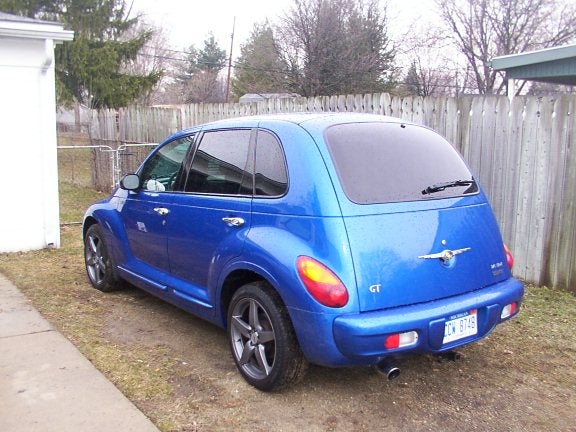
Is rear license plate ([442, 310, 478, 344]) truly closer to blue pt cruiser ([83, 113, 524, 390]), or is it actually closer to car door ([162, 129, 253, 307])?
blue pt cruiser ([83, 113, 524, 390])

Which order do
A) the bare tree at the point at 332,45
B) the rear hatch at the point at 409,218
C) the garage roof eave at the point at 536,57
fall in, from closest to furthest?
the rear hatch at the point at 409,218
the garage roof eave at the point at 536,57
the bare tree at the point at 332,45

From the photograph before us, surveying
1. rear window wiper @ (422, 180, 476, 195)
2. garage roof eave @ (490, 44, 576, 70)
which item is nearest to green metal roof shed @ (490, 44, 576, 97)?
garage roof eave @ (490, 44, 576, 70)

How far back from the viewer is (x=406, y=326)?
3125 millimetres

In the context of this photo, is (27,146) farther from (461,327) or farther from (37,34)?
(461,327)

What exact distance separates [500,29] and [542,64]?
20507 millimetres

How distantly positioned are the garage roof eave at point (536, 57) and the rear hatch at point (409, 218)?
7713 mm

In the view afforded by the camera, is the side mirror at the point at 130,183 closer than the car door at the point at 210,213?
No

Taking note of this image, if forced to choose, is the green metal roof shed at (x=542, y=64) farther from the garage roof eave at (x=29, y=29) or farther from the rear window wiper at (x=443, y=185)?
the garage roof eave at (x=29, y=29)

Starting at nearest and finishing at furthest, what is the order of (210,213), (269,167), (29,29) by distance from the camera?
(269,167) < (210,213) < (29,29)

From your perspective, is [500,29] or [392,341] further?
[500,29]

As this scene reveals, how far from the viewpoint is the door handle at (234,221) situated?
373 cm

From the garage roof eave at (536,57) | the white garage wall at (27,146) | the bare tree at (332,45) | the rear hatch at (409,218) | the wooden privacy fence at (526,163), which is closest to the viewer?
the rear hatch at (409,218)

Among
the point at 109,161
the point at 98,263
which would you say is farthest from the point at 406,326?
the point at 109,161

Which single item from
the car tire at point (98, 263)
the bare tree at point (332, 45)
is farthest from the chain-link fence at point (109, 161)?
the bare tree at point (332, 45)
